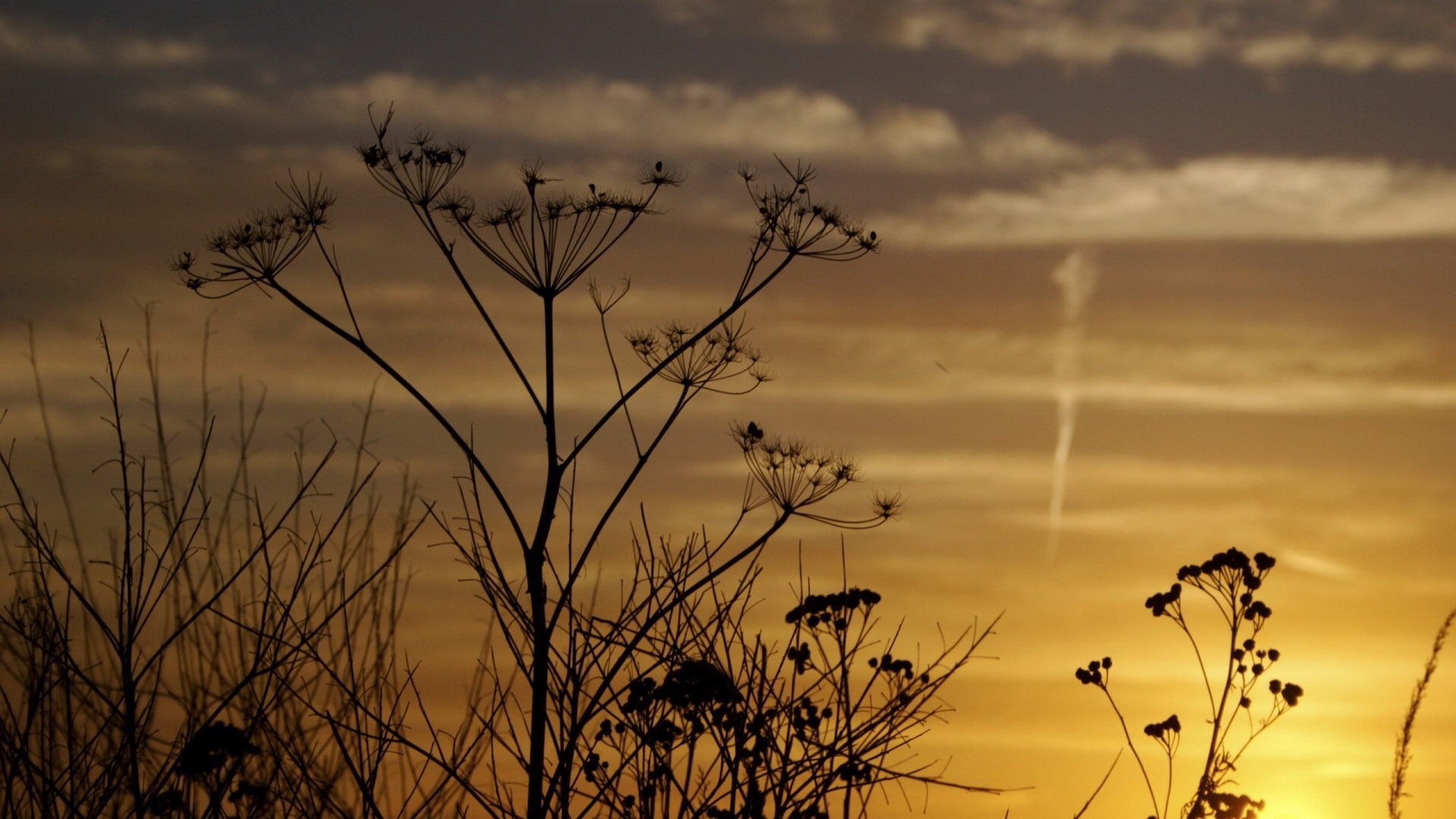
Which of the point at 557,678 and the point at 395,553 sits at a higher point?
the point at 395,553

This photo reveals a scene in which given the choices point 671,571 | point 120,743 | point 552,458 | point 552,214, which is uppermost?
point 552,214

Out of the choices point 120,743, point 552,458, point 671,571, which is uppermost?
point 552,458

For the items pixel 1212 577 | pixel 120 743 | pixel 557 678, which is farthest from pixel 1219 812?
pixel 120 743

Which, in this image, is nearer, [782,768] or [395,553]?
[782,768]

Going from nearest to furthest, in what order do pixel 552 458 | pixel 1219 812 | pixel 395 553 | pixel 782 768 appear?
pixel 782 768, pixel 552 458, pixel 395 553, pixel 1219 812

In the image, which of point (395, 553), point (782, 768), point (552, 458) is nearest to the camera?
point (782, 768)

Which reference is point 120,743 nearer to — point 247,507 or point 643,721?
point 247,507

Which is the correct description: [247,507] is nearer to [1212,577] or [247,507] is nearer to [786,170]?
[786,170]

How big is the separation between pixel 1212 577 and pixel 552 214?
5853mm

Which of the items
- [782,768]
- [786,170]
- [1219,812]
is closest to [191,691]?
[782,768]

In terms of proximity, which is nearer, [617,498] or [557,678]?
[557,678]

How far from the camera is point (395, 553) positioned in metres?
9.02

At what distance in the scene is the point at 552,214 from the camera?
28.5ft

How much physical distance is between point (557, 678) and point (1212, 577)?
5.76 metres
